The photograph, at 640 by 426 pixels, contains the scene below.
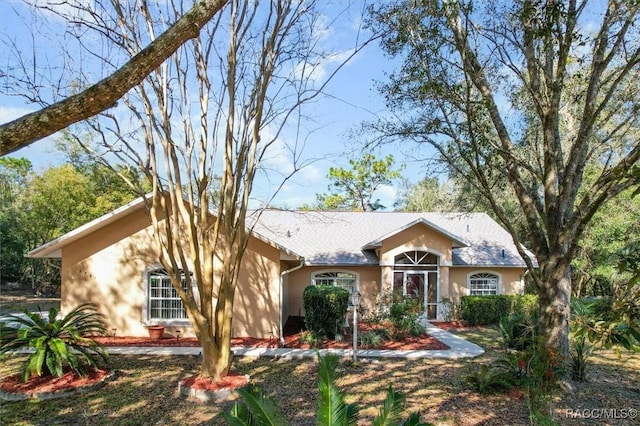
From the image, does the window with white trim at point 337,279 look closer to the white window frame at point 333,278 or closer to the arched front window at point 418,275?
the white window frame at point 333,278

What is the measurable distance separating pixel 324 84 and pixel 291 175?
1988 mm

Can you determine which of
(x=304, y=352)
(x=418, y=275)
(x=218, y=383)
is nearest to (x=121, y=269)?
(x=304, y=352)

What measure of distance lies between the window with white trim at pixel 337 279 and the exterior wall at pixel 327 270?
0.19 metres

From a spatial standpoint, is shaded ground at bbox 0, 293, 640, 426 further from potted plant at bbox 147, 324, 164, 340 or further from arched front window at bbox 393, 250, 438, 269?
arched front window at bbox 393, 250, 438, 269

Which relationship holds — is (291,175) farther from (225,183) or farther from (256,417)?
(256,417)

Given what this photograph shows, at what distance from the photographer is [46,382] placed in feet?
27.0

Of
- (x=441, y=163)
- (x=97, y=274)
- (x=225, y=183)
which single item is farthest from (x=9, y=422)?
(x=441, y=163)

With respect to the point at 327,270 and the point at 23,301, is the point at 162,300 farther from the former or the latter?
the point at 23,301

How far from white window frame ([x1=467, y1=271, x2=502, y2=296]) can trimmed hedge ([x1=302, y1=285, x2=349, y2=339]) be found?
25.3 ft

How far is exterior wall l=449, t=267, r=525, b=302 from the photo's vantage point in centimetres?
1839

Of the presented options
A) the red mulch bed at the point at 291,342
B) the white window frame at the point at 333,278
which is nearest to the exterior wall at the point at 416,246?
the white window frame at the point at 333,278

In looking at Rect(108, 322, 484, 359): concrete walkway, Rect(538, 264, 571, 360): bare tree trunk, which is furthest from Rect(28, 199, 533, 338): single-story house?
Rect(538, 264, 571, 360): bare tree trunk

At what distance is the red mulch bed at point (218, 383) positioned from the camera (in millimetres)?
7957

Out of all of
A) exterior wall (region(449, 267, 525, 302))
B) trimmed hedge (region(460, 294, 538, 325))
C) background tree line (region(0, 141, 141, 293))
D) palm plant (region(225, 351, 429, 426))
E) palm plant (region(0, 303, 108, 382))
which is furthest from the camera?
background tree line (region(0, 141, 141, 293))
